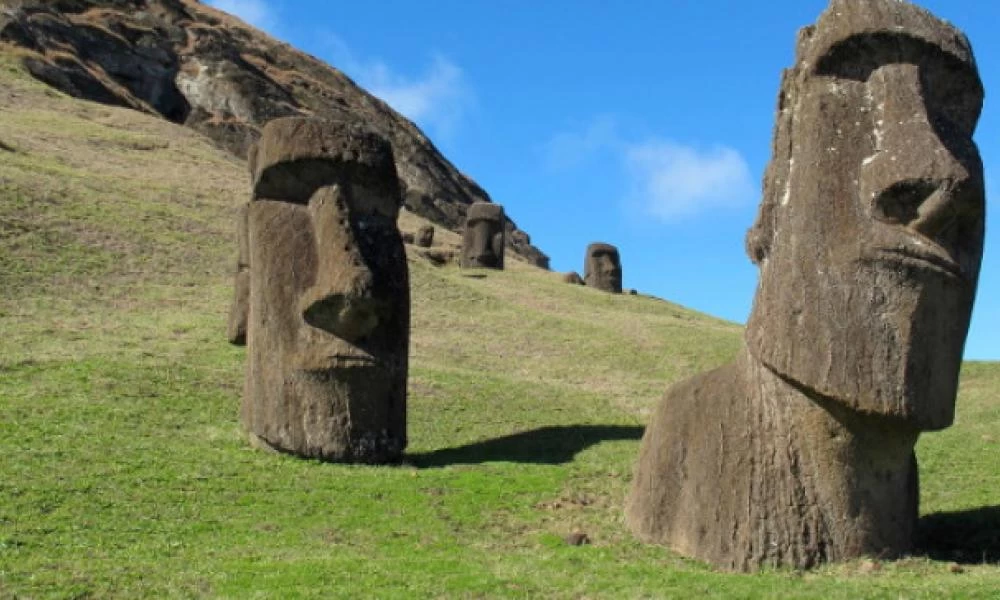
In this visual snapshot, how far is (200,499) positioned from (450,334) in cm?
1560

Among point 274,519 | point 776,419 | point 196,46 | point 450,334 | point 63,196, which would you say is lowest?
point 274,519

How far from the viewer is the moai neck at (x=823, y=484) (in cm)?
802

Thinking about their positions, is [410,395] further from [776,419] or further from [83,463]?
[776,419]

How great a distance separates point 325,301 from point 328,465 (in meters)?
1.92

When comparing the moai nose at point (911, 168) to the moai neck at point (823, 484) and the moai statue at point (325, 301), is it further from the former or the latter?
the moai statue at point (325, 301)

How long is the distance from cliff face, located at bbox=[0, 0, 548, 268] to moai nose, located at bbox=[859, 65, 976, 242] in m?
52.8

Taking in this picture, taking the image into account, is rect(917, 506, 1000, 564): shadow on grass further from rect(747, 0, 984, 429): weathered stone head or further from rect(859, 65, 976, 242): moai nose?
rect(859, 65, 976, 242): moai nose

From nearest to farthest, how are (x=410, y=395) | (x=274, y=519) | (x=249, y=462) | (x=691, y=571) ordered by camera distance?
(x=691, y=571) → (x=274, y=519) → (x=249, y=462) → (x=410, y=395)

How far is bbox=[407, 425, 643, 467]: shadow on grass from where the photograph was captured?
14.3 metres

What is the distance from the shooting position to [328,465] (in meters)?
12.8

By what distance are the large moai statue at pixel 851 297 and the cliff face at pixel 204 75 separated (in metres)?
52.3

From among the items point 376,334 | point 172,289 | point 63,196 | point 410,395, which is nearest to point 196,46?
point 63,196

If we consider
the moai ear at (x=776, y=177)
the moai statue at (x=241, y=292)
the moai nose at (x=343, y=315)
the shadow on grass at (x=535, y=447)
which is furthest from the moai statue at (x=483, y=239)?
the moai ear at (x=776, y=177)

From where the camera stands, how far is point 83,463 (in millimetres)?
11633
